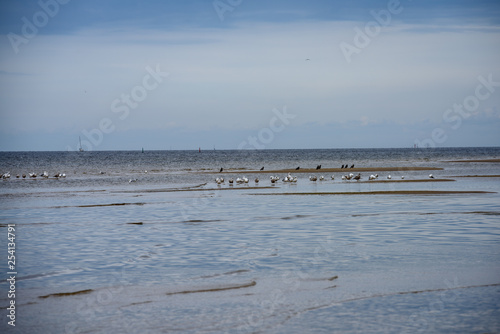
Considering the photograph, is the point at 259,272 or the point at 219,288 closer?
the point at 219,288

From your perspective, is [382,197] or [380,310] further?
[382,197]

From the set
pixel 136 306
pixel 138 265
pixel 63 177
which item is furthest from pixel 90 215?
pixel 63 177

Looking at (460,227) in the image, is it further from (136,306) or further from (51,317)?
(51,317)

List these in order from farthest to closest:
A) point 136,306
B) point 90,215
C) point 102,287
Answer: point 90,215
point 102,287
point 136,306

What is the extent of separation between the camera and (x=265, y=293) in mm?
10914

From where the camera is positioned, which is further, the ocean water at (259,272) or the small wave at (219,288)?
the small wave at (219,288)

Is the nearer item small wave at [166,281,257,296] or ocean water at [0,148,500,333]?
ocean water at [0,148,500,333]

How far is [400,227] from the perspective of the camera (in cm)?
1922

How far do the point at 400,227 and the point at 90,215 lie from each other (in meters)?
13.5

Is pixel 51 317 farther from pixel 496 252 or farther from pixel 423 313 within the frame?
pixel 496 252

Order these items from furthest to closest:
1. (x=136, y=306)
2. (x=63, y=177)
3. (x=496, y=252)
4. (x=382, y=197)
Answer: (x=63, y=177), (x=382, y=197), (x=496, y=252), (x=136, y=306)

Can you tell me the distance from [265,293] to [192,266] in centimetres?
304

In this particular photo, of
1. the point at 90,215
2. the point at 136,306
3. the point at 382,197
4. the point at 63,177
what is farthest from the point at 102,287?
the point at 63,177

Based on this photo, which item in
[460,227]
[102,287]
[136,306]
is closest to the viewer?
[136,306]
